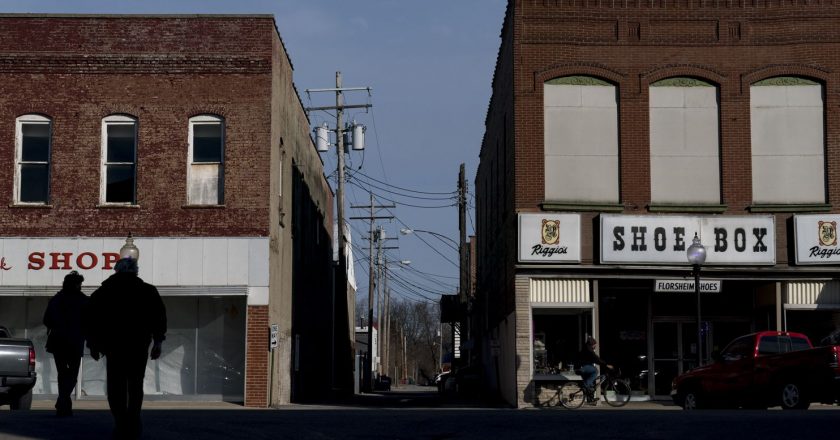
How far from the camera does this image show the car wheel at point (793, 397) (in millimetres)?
22031

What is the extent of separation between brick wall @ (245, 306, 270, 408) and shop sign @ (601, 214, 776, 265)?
816cm

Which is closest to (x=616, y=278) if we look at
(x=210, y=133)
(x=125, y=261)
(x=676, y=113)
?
(x=676, y=113)

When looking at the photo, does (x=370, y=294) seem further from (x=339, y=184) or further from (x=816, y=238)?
(x=816, y=238)

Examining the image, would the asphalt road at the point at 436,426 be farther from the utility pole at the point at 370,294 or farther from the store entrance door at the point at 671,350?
the utility pole at the point at 370,294

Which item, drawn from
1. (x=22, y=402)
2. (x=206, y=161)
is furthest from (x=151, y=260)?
(x=22, y=402)

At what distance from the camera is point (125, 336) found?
34.9 feet

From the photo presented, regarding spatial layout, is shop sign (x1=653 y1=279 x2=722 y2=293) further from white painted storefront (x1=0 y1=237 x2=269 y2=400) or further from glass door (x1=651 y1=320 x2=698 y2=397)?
white painted storefront (x1=0 y1=237 x2=269 y2=400)

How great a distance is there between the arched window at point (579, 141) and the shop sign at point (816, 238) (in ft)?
14.8

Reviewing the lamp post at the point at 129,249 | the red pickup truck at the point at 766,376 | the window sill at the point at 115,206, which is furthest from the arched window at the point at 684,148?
the window sill at the point at 115,206

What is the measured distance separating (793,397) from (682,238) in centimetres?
692

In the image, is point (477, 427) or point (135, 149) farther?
point (135, 149)

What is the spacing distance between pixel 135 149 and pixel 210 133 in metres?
1.81

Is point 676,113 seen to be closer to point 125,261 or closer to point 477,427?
point 477,427

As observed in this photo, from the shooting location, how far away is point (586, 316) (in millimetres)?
28922
